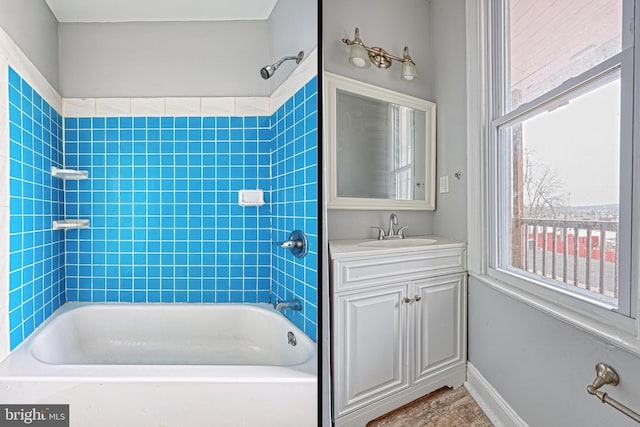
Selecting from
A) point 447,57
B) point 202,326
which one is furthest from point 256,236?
point 447,57

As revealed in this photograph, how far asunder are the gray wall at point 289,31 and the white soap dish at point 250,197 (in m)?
0.24

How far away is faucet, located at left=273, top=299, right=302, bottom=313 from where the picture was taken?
2.65 feet

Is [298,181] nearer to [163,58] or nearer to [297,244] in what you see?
[297,244]

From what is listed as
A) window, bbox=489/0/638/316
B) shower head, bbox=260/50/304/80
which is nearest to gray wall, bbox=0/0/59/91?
shower head, bbox=260/50/304/80

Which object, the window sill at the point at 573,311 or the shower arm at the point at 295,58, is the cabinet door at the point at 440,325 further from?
the shower arm at the point at 295,58

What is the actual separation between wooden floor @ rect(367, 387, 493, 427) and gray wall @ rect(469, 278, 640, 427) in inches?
2.6

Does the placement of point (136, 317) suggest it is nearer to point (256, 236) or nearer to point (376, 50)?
point (256, 236)

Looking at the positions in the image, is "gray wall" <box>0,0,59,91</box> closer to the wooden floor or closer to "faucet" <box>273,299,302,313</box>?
"faucet" <box>273,299,302,313</box>

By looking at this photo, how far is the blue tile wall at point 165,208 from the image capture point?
2.39 feet

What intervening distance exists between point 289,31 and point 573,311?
83 centimetres

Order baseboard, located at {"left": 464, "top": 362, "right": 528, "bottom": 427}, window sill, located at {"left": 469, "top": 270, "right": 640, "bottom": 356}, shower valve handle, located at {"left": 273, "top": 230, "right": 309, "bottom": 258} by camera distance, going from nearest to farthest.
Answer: window sill, located at {"left": 469, "top": 270, "right": 640, "bottom": 356} < baseboard, located at {"left": 464, "top": 362, "right": 528, "bottom": 427} < shower valve handle, located at {"left": 273, "top": 230, "right": 309, "bottom": 258}

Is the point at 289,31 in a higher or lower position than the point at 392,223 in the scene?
higher

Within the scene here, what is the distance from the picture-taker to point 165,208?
0.75 meters

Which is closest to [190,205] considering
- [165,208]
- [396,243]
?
[165,208]
